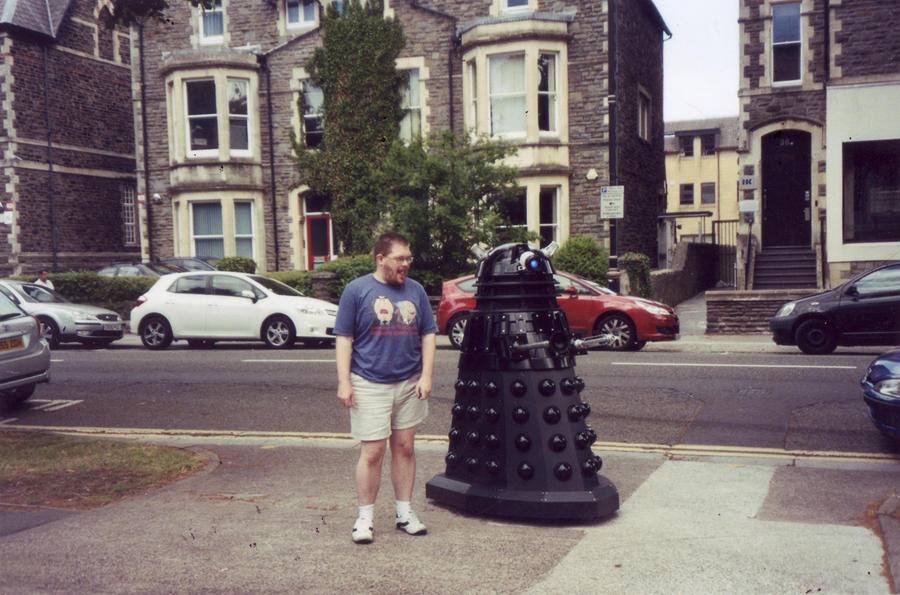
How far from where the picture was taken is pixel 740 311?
17.2 m

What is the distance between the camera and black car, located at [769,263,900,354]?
13.3m

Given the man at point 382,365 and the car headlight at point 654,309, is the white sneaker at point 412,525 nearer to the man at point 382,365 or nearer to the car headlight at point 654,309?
the man at point 382,365

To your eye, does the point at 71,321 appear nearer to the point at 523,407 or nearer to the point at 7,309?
the point at 7,309

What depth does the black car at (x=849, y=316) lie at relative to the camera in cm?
1327

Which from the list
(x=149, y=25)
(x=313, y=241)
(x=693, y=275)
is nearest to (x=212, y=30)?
(x=149, y=25)

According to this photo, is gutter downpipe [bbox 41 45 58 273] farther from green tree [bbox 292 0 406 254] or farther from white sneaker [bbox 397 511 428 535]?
white sneaker [bbox 397 511 428 535]

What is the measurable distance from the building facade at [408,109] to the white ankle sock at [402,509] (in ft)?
60.3

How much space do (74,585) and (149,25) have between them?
86.8 feet

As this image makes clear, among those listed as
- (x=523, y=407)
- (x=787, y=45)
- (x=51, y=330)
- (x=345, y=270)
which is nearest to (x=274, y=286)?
(x=345, y=270)

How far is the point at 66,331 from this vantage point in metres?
17.8

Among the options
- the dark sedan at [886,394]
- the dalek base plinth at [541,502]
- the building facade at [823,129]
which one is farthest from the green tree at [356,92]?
the dalek base plinth at [541,502]

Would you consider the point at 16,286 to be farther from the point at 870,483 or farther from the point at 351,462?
the point at 870,483

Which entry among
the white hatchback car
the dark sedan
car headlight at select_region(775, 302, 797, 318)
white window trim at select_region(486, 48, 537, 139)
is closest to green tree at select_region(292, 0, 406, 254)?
white window trim at select_region(486, 48, 537, 139)

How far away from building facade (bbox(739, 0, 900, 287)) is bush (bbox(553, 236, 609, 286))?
4.90m
